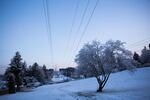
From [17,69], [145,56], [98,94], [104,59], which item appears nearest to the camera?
[98,94]

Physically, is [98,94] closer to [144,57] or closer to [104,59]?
[104,59]

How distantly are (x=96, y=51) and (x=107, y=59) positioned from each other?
2.89 meters

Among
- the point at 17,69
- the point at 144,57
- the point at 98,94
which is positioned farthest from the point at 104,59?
the point at 144,57

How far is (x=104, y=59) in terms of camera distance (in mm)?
30141

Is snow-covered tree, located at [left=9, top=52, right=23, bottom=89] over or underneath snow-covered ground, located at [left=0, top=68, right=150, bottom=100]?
over

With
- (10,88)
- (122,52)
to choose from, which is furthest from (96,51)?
(10,88)

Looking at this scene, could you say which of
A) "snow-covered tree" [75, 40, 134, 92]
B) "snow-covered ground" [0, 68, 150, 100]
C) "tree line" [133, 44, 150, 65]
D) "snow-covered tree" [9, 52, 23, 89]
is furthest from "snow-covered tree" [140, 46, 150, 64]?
"snow-covered tree" [9, 52, 23, 89]

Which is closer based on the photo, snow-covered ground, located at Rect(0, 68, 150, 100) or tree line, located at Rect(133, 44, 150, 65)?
snow-covered ground, located at Rect(0, 68, 150, 100)

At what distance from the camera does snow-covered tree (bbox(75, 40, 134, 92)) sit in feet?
96.2

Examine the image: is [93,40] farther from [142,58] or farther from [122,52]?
[142,58]

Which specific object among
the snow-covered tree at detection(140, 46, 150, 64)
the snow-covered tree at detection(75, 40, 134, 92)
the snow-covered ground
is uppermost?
the snow-covered tree at detection(140, 46, 150, 64)

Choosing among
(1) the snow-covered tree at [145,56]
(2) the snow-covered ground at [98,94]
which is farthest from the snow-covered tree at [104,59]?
(1) the snow-covered tree at [145,56]

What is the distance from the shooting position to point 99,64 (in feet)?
99.9

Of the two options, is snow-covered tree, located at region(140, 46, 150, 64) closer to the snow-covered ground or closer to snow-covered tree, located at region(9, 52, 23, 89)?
the snow-covered ground
